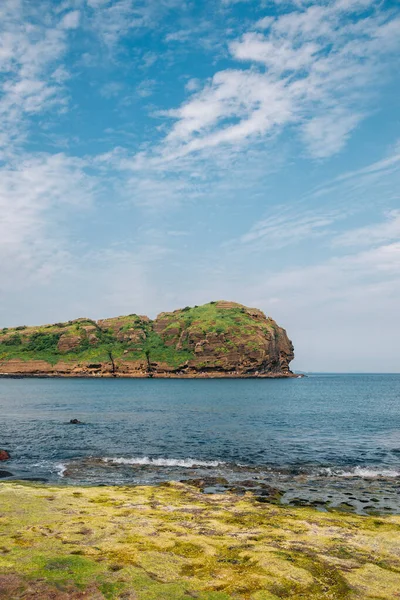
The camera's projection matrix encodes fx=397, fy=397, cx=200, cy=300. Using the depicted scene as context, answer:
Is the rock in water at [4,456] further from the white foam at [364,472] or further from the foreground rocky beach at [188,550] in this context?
the white foam at [364,472]

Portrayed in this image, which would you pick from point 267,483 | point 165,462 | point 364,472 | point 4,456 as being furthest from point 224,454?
point 4,456

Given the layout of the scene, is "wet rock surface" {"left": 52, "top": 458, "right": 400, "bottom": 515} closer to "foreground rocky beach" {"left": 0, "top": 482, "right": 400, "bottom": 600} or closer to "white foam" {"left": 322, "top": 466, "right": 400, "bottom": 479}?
"white foam" {"left": 322, "top": 466, "right": 400, "bottom": 479}

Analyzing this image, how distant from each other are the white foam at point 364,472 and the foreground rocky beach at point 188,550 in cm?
1076

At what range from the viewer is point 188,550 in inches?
524

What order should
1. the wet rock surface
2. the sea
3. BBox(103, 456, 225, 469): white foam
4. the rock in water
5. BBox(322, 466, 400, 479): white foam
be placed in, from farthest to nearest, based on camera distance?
the rock in water < BBox(103, 456, 225, 469): white foam < BBox(322, 466, 400, 479): white foam < the sea < the wet rock surface

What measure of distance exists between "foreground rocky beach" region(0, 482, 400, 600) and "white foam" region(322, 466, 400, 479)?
35.3 feet

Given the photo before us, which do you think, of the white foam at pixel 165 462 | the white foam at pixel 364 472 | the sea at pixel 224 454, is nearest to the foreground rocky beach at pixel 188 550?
the sea at pixel 224 454

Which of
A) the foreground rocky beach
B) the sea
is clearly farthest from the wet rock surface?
the foreground rocky beach

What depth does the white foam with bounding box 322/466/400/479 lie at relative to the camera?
94.1 ft

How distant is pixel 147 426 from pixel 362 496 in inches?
1448

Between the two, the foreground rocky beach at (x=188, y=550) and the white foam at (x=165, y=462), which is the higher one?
the foreground rocky beach at (x=188, y=550)

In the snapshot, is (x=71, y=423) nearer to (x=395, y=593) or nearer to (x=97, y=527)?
(x=97, y=527)

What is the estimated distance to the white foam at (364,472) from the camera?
2867 centimetres

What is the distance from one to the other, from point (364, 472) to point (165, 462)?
15.5 m
